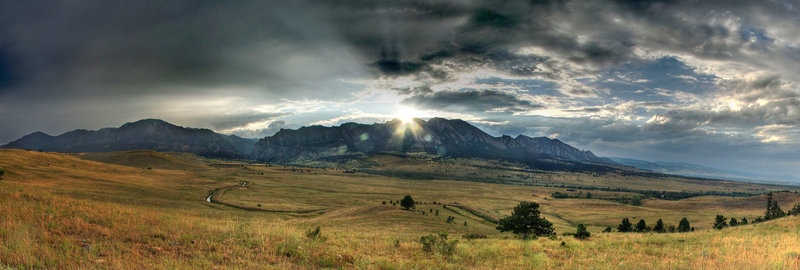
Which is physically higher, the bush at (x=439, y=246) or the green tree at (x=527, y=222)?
the bush at (x=439, y=246)

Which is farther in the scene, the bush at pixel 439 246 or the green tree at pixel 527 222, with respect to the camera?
the green tree at pixel 527 222

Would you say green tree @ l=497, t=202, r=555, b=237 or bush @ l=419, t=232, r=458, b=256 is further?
green tree @ l=497, t=202, r=555, b=237

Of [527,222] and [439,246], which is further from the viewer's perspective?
[527,222]

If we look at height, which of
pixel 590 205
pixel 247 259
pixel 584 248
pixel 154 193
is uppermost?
pixel 247 259

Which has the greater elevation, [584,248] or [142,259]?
[142,259]

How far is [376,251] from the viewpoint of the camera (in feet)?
48.2

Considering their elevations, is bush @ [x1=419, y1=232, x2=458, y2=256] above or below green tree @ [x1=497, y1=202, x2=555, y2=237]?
above

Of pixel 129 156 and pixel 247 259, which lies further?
pixel 129 156

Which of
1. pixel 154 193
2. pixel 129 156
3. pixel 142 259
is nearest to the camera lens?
pixel 142 259

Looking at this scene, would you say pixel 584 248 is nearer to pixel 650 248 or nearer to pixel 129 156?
pixel 650 248

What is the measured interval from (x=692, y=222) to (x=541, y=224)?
105 meters

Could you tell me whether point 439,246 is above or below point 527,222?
above

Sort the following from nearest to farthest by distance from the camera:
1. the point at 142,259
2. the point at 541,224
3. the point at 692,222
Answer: the point at 142,259 → the point at 541,224 → the point at 692,222

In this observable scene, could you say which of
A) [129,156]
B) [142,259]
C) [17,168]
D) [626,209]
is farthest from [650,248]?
[129,156]
